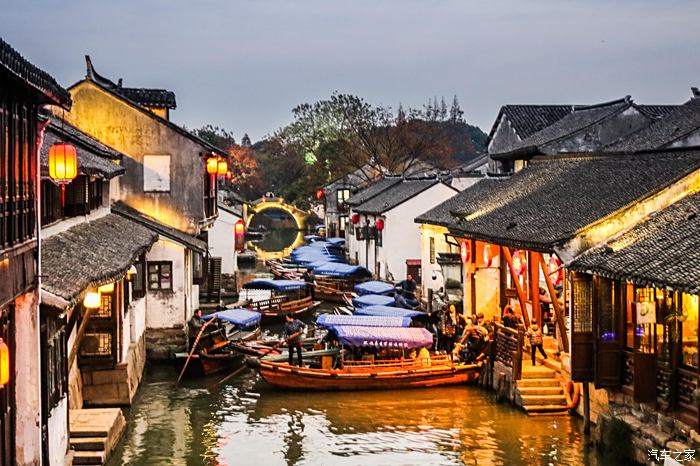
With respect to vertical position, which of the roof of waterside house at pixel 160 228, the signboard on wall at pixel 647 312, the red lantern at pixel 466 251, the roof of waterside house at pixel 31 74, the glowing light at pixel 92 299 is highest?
the roof of waterside house at pixel 31 74

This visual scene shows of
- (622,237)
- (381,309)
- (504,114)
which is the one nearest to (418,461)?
(622,237)

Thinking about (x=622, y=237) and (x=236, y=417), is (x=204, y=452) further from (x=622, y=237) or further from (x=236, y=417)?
(x=622, y=237)

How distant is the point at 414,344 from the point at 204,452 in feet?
26.7

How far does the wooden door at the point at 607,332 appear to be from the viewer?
18.7m

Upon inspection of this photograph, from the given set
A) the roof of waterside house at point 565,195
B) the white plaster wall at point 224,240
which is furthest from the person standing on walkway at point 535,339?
the white plaster wall at point 224,240

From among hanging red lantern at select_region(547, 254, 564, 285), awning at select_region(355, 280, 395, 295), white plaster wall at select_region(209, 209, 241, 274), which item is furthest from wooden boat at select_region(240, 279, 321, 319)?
hanging red lantern at select_region(547, 254, 564, 285)

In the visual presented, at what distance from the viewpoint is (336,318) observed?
2905 centimetres

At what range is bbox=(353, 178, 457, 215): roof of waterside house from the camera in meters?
47.3

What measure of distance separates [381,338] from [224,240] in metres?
21.2

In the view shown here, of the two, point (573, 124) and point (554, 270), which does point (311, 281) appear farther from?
point (554, 270)

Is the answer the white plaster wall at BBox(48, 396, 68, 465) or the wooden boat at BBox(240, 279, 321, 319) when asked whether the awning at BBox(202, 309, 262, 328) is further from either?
the white plaster wall at BBox(48, 396, 68, 465)

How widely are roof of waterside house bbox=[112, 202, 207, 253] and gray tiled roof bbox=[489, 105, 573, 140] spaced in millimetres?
23242

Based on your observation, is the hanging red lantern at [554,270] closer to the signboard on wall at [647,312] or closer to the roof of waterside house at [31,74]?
the signboard on wall at [647,312]

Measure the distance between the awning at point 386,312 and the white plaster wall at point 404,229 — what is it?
12692mm
